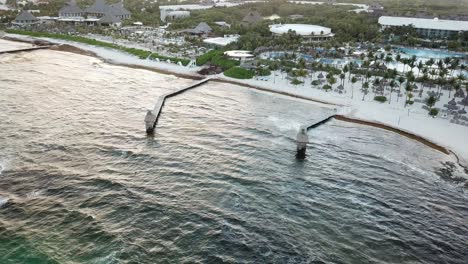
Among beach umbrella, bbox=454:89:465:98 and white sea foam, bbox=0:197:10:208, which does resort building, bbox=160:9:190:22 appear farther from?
white sea foam, bbox=0:197:10:208

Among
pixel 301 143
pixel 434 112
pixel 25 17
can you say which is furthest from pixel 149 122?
pixel 25 17

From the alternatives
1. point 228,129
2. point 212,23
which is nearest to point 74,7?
point 212,23

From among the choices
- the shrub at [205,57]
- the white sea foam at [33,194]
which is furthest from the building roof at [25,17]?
the white sea foam at [33,194]

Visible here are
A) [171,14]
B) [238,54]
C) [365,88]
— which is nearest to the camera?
[365,88]

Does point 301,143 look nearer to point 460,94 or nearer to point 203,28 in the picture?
point 460,94

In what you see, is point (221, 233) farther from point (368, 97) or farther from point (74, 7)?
point (74, 7)

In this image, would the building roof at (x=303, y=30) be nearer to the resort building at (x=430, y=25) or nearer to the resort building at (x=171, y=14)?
the resort building at (x=430, y=25)
